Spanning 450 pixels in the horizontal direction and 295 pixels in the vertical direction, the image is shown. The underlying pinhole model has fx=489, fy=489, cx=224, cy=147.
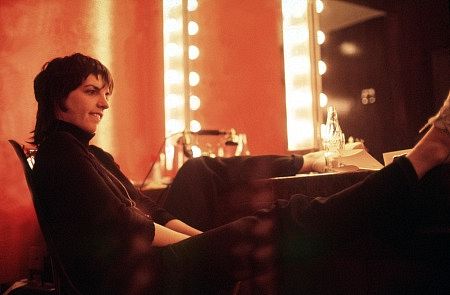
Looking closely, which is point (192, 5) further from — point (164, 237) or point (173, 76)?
point (164, 237)

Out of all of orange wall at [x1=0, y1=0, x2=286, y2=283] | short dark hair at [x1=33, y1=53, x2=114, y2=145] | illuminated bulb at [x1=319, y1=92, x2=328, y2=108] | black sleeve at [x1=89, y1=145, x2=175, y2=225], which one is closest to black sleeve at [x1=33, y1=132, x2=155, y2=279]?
short dark hair at [x1=33, y1=53, x2=114, y2=145]

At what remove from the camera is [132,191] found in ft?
4.13

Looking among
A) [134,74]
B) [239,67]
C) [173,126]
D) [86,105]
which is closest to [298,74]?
[239,67]

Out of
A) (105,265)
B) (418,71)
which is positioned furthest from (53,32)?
(418,71)

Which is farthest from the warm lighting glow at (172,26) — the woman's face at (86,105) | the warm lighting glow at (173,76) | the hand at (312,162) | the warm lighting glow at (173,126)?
the woman's face at (86,105)

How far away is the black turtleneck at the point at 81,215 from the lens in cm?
87

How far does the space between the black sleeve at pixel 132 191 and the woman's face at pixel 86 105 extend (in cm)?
15

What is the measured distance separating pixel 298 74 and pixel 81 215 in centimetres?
161

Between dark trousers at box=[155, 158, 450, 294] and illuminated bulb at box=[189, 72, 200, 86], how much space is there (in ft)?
5.54

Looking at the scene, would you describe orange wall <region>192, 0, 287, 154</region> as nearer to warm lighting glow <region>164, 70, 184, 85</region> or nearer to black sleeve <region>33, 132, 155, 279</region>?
warm lighting glow <region>164, 70, 184, 85</region>

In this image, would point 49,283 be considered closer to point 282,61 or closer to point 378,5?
point 282,61

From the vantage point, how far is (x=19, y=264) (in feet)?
6.20

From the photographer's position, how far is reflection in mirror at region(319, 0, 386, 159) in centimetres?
221

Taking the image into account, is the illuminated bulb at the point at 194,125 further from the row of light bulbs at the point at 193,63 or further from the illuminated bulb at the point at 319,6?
the illuminated bulb at the point at 319,6
